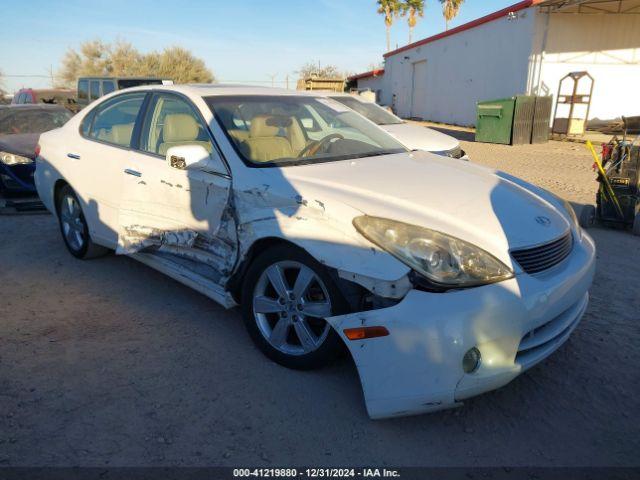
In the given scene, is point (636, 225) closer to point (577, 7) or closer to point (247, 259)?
point (247, 259)

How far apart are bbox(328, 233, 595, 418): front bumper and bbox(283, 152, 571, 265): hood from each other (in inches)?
10.9

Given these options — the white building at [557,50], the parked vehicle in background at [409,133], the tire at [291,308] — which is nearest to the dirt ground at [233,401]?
the tire at [291,308]

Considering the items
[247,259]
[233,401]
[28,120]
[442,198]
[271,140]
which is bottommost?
[233,401]

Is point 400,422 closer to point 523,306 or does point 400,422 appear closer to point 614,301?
point 523,306

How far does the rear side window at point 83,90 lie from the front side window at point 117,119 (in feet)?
37.1

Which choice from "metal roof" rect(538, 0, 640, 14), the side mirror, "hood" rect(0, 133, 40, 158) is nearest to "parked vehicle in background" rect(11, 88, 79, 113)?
"hood" rect(0, 133, 40, 158)

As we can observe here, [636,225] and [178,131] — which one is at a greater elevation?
[178,131]

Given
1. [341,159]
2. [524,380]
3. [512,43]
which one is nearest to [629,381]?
[524,380]

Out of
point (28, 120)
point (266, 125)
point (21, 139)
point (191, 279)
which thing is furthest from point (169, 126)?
point (28, 120)

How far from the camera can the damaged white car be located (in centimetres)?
232

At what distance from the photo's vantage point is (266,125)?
365cm

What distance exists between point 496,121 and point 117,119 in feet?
46.0

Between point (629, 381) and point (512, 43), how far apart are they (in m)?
18.4

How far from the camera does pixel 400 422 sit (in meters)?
2.57
